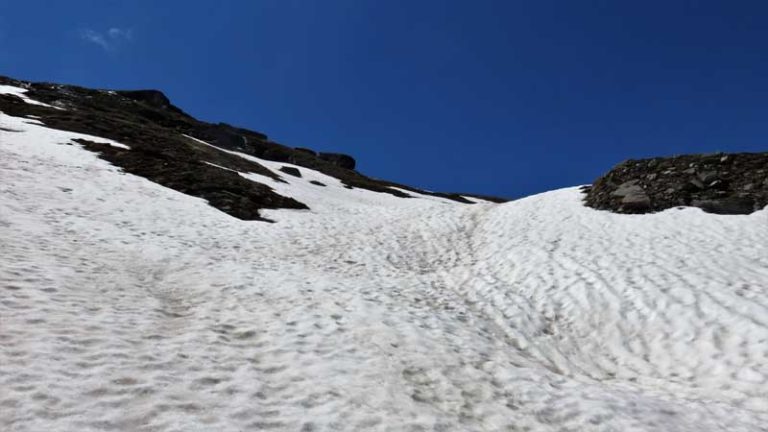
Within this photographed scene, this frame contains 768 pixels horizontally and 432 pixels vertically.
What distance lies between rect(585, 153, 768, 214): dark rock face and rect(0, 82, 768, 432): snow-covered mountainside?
1338 millimetres

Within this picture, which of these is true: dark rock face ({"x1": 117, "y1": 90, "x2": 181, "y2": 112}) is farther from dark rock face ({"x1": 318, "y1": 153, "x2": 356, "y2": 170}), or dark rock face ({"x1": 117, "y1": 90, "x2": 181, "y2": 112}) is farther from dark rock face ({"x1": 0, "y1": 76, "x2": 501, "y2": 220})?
dark rock face ({"x1": 318, "y1": 153, "x2": 356, "y2": 170})

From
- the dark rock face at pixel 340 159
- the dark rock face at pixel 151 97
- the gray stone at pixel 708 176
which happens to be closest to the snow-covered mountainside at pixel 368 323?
the gray stone at pixel 708 176

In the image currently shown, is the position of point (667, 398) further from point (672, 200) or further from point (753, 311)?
point (672, 200)

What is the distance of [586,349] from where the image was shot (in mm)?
11398

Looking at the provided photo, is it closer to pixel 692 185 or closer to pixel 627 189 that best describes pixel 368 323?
pixel 627 189

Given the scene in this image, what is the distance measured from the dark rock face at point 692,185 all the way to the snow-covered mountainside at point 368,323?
1.34m

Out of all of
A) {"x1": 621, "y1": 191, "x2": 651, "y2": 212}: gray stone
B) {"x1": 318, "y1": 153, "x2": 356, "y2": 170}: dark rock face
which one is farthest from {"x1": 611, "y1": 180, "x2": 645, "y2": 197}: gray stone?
{"x1": 318, "y1": 153, "x2": 356, "y2": 170}: dark rock face

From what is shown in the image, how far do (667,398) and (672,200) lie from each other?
582 inches

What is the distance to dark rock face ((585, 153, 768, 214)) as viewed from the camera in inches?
785

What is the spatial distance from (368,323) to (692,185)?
691 inches

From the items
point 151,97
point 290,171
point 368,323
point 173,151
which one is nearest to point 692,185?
point 368,323

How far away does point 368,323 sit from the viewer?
1114 cm

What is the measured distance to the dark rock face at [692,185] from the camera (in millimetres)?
19938

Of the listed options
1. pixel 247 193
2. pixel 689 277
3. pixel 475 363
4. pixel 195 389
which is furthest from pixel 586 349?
pixel 247 193
